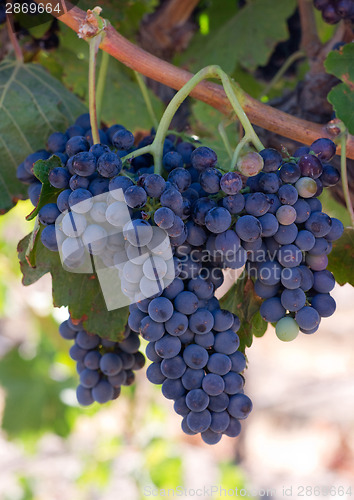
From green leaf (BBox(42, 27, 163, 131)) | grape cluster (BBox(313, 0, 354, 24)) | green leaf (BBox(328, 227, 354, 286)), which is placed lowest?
green leaf (BBox(328, 227, 354, 286))

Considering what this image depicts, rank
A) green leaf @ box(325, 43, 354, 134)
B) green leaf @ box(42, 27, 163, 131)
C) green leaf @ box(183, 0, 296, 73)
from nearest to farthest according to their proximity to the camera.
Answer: green leaf @ box(325, 43, 354, 134) → green leaf @ box(42, 27, 163, 131) → green leaf @ box(183, 0, 296, 73)

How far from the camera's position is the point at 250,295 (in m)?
0.86

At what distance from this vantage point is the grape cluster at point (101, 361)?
0.97 m

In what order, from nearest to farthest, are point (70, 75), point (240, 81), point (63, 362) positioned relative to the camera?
point (70, 75) < point (240, 81) < point (63, 362)

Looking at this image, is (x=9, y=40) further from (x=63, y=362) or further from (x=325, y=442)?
(x=325, y=442)

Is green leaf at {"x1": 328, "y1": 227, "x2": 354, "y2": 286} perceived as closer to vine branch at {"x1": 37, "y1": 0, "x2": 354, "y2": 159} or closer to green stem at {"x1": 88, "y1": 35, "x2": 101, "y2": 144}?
vine branch at {"x1": 37, "y1": 0, "x2": 354, "y2": 159}

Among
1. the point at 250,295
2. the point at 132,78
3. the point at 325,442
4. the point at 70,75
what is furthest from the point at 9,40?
the point at 325,442

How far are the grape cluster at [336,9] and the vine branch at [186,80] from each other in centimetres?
40

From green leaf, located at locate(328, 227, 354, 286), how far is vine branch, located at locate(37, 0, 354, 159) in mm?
152

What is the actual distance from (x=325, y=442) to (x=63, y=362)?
2.67m

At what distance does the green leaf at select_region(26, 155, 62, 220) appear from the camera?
795 millimetres

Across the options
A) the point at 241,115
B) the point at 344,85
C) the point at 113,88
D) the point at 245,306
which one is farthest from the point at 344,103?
the point at 113,88

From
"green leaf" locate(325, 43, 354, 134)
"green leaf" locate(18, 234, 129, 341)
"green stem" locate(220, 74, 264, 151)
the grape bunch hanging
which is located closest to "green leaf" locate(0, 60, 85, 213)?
"green leaf" locate(18, 234, 129, 341)

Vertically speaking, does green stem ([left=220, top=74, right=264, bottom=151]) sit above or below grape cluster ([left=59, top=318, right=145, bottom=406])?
above
